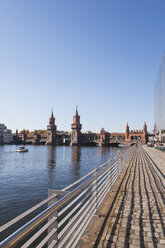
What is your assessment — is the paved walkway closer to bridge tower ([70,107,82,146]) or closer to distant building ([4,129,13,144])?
Result: bridge tower ([70,107,82,146])

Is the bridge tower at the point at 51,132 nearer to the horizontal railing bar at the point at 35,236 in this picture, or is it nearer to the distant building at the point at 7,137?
the distant building at the point at 7,137

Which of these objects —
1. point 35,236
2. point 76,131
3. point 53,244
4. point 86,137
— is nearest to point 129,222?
point 53,244

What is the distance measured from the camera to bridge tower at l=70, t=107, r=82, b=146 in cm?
13100

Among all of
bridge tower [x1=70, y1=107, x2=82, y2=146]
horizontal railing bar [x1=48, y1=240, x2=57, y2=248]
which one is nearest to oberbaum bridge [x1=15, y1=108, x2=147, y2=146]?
bridge tower [x1=70, y1=107, x2=82, y2=146]

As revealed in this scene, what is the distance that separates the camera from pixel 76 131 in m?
135

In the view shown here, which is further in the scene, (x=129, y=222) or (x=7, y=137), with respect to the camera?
(x=7, y=137)

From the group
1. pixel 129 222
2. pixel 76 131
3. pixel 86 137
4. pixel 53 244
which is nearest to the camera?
pixel 53 244

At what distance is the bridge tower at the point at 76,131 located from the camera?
131 meters

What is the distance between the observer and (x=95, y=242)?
4133 millimetres

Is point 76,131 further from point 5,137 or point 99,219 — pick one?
point 99,219

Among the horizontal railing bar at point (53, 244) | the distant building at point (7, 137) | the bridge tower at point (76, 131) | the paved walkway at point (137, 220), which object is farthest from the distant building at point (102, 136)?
the horizontal railing bar at point (53, 244)

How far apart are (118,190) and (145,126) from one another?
124 m

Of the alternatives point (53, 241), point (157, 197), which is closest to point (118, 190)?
point (157, 197)

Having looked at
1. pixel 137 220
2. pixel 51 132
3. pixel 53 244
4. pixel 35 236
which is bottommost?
pixel 137 220
